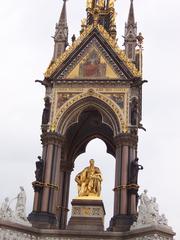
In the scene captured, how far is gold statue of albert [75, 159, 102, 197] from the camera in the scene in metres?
21.3

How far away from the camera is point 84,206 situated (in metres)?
20.6

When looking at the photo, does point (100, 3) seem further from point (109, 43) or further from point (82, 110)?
point (82, 110)

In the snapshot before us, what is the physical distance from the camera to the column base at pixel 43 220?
19.5m

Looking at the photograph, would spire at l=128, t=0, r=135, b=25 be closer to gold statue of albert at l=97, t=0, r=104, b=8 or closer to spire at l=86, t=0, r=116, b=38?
spire at l=86, t=0, r=116, b=38

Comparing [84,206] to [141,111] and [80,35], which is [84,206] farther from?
[80,35]

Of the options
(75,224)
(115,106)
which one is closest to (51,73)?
(115,106)

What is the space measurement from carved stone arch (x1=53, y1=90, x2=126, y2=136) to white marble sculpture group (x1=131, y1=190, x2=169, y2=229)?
3.75m

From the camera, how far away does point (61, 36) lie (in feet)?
77.8

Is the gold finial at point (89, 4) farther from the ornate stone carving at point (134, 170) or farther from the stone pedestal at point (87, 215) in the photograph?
the stone pedestal at point (87, 215)

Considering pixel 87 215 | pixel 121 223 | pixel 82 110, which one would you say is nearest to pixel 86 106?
pixel 82 110

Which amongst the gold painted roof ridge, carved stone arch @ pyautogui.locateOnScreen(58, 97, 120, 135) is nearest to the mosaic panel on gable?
the gold painted roof ridge

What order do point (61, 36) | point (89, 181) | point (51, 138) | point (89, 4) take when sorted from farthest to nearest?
point (89, 4) < point (61, 36) < point (89, 181) < point (51, 138)

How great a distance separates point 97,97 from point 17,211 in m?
5.76

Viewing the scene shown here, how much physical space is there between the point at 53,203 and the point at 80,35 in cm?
751
